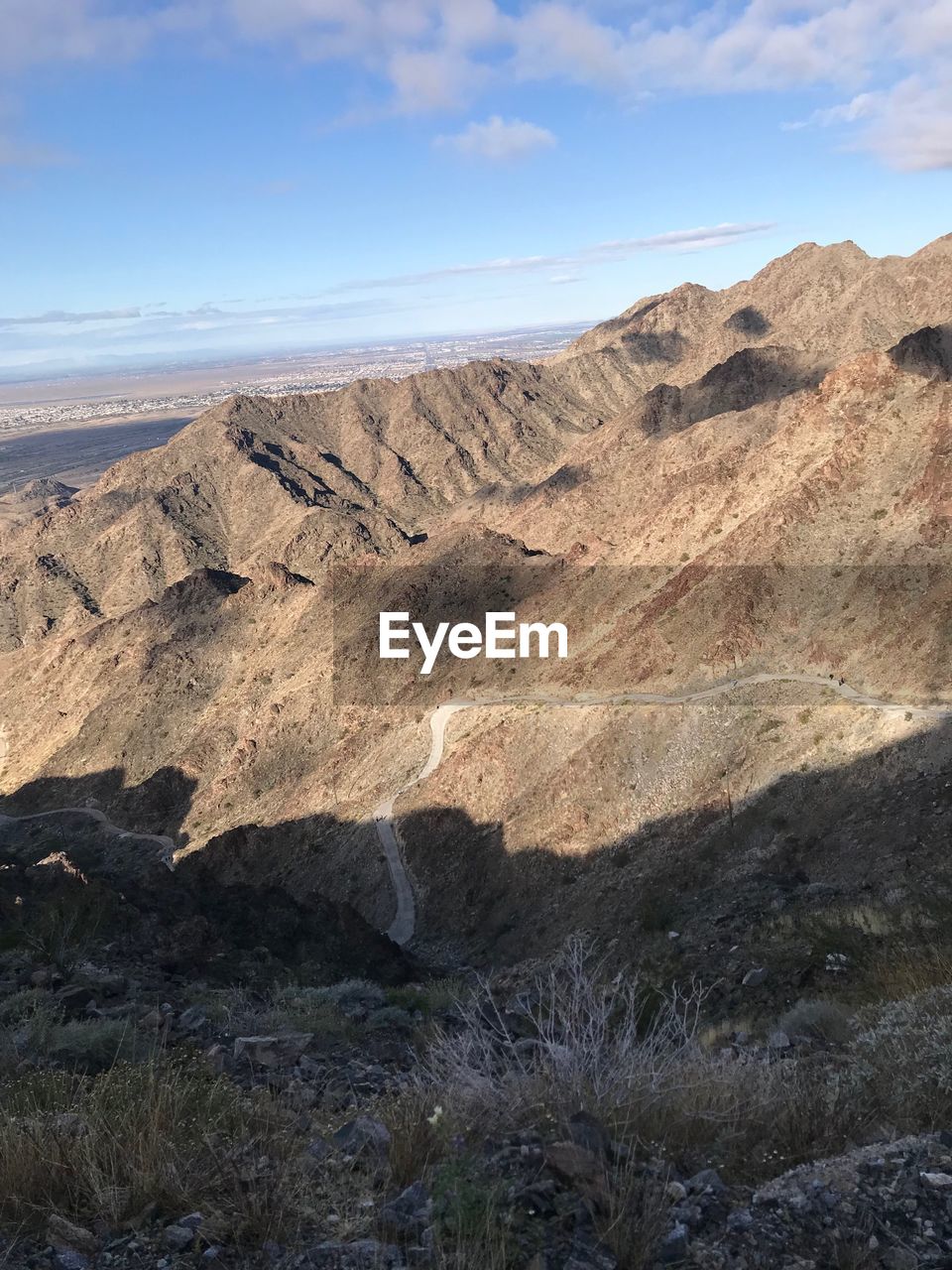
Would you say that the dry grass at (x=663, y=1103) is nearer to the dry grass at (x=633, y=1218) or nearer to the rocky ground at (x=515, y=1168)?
the rocky ground at (x=515, y=1168)

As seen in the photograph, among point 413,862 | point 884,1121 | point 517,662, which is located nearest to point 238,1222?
point 884,1121

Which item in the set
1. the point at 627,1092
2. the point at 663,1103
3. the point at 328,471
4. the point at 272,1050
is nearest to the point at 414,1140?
the point at 627,1092

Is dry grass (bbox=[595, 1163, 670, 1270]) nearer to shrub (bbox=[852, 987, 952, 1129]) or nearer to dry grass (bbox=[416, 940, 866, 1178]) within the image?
dry grass (bbox=[416, 940, 866, 1178])

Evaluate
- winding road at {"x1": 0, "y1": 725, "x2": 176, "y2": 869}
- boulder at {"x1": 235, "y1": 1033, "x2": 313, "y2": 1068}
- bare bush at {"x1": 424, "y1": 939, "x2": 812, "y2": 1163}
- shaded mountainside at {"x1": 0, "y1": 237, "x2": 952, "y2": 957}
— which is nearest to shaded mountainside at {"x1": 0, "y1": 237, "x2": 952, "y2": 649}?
shaded mountainside at {"x1": 0, "y1": 237, "x2": 952, "y2": 957}

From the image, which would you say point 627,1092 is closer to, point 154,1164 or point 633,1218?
point 633,1218

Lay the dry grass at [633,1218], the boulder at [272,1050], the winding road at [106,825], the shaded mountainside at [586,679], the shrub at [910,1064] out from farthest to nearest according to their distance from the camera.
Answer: the winding road at [106,825], the shaded mountainside at [586,679], the boulder at [272,1050], the shrub at [910,1064], the dry grass at [633,1218]

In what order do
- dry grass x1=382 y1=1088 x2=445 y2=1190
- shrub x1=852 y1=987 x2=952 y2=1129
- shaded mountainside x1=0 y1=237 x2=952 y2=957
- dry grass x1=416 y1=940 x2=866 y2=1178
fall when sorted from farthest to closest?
shaded mountainside x1=0 y1=237 x2=952 y2=957, shrub x1=852 y1=987 x2=952 y2=1129, dry grass x1=416 y1=940 x2=866 y2=1178, dry grass x1=382 y1=1088 x2=445 y2=1190

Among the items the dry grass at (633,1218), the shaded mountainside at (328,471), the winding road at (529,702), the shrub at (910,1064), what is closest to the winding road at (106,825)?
the winding road at (529,702)

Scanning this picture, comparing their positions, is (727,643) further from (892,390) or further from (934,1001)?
(934,1001)
